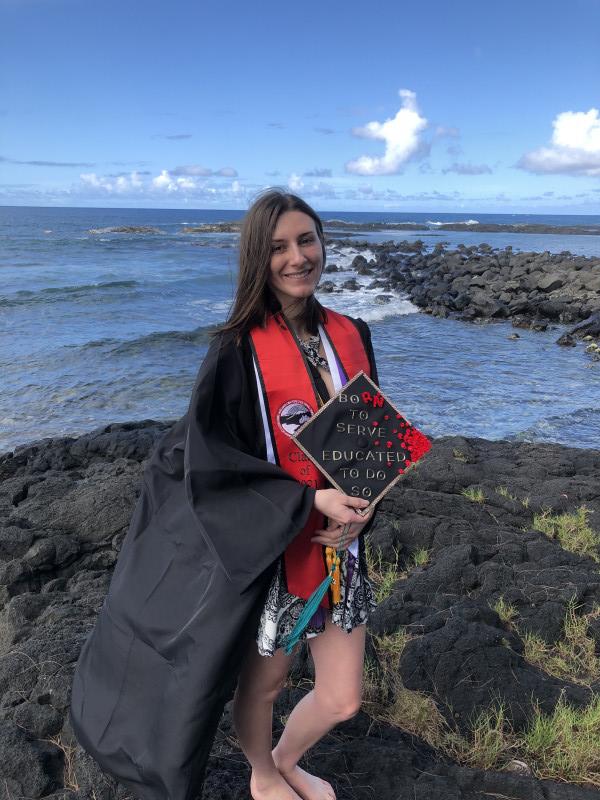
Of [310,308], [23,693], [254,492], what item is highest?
[310,308]

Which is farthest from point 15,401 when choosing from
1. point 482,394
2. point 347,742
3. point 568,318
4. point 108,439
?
point 568,318

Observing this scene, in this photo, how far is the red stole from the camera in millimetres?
2043

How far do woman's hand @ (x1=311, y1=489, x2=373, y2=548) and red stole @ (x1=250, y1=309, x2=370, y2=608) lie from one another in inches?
1.6

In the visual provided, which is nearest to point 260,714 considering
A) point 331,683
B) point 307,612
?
point 331,683

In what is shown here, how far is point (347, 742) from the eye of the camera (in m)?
2.90

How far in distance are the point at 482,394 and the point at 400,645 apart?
954 centimetres

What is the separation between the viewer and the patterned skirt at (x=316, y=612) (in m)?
2.08

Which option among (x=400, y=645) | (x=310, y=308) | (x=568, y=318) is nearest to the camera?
(x=310, y=308)

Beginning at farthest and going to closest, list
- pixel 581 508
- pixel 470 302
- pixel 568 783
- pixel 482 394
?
pixel 470 302 < pixel 482 394 < pixel 581 508 < pixel 568 783

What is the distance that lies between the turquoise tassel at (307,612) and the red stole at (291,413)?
0.07ft

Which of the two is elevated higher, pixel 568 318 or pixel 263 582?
pixel 263 582

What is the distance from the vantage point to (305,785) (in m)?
2.53

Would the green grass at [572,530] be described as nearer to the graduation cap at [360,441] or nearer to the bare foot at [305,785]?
the bare foot at [305,785]

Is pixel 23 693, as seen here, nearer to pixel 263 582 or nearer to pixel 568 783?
pixel 263 582
